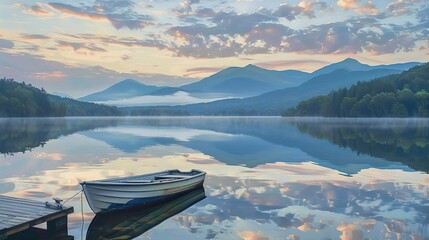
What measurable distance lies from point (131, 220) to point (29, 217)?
593cm

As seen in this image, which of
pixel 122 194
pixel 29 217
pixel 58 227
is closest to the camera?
pixel 29 217

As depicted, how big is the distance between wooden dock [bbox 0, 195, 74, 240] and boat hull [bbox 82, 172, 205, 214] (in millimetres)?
3140

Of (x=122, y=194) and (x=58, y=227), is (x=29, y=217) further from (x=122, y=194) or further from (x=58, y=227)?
(x=122, y=194)

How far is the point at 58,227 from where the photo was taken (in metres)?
18.7

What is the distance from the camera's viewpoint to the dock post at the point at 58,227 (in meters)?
18.5

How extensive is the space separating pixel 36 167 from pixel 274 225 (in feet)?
96.7

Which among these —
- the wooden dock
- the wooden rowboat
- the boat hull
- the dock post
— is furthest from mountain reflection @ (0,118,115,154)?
the dock post

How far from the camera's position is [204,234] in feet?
63.8

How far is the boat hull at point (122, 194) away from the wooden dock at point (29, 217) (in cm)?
314

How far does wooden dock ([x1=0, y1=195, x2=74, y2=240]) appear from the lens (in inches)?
647

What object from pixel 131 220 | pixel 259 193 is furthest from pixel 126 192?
pixel 259 193

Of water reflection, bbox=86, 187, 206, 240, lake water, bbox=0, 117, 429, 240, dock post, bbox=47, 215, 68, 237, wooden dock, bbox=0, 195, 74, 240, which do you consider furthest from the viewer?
lake water, bbox=0, 117, 429, 240

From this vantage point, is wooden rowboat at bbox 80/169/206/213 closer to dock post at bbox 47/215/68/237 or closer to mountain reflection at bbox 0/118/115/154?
dock post at bbox 47/215/68/237

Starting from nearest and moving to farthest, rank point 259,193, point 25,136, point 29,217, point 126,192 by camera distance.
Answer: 1. point 29,217
2. point 126,192
3. point 259,193
4. point 25,136
